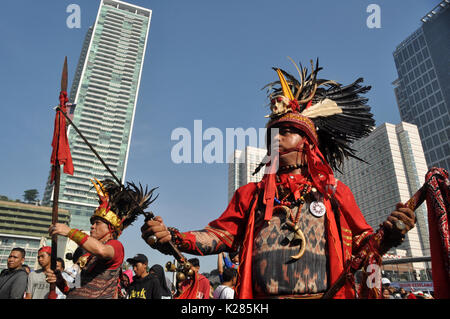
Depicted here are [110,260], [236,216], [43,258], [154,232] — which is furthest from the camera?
[43,258]

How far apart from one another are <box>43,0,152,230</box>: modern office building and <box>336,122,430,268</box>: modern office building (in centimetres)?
8661

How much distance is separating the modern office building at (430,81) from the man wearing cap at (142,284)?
81171 mm

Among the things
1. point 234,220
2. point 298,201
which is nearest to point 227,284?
point 234,220

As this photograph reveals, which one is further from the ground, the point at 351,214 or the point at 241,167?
the point at 241,167

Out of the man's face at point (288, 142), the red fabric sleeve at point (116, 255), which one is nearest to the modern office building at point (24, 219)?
the red fabric sleeve at point (116, 255)

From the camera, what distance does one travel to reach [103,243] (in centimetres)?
490

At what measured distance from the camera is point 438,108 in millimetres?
73688

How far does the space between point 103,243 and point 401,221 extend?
4536 millimetres

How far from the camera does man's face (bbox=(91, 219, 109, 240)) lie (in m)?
4.98

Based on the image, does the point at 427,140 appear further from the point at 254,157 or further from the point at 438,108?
the point at 254,157

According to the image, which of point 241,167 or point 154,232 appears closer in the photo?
point 154,232

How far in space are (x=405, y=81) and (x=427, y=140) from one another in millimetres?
20338

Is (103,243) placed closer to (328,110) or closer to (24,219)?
(328,110)
